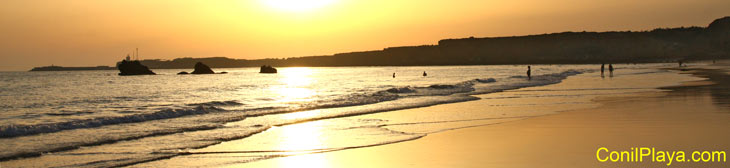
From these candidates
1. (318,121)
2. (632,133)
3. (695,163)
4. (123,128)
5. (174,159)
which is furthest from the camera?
(318,121)

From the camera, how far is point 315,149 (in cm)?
1240

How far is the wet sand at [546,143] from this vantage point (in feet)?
33.5

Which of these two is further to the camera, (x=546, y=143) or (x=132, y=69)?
(x=132, y=69)

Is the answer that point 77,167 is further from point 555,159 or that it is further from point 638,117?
point 638,117

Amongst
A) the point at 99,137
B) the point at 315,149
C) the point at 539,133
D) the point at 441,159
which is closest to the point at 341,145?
the point at 315,149

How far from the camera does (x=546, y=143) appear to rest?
12.1m

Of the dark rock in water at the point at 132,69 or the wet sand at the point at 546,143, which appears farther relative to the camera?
the dark rock in water at the point at 132,69

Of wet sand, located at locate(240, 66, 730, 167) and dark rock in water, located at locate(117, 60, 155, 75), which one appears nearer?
wet sand, located at locate(240, 66, 730, 167)

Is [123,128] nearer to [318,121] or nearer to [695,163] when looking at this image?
[318,121]

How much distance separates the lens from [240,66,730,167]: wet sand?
10.2 m

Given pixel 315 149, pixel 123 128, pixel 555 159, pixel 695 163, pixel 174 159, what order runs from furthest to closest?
pixel 123 128 < pixel 315 149 < pixel 174 159 < pixel 555 159 < pixel 695 163

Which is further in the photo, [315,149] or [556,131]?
[556,131]

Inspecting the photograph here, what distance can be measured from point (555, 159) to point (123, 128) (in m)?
11.8

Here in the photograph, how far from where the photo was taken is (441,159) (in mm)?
10500
